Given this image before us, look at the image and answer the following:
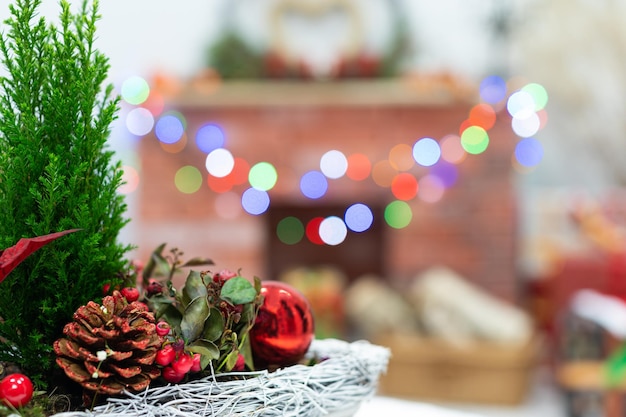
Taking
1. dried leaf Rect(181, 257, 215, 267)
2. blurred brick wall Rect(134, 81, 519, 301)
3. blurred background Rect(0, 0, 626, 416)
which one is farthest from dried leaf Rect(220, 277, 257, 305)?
blurred brick wall Rect(134, 81, 519, 301)

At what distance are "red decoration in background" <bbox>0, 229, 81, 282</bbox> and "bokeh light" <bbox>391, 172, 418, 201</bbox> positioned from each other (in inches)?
115

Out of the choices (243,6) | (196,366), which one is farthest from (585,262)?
(196,366)

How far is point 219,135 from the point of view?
136 inches

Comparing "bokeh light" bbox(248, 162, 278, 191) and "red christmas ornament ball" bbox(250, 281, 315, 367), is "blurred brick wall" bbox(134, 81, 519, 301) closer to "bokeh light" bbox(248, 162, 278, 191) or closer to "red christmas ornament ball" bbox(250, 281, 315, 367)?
"bokeh light" bbox(248, 162, 278, 191)

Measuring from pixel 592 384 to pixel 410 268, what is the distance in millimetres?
1352

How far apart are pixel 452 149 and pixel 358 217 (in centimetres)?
58

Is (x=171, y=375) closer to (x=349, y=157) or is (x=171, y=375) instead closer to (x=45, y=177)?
(x=45, y=177)

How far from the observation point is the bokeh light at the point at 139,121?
3383 millimetres

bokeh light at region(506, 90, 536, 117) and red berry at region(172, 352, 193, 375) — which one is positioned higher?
bokeh light at region(506, 90, 536, 117)

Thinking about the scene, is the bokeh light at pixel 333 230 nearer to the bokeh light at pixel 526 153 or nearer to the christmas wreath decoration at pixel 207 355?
the bokeh light at pixel 526 153

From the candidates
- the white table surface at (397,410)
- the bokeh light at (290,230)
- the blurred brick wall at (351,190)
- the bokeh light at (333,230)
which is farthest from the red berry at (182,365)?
the bokeh light at (290,230)

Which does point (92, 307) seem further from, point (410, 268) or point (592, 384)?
point (410, 268)

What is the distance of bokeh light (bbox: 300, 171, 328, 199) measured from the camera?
343 centimetres

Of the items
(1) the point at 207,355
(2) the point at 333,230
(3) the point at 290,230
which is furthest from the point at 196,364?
(3) the point at 290,230
